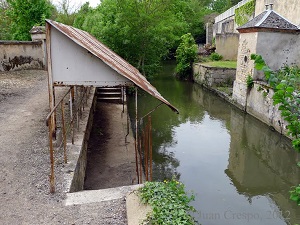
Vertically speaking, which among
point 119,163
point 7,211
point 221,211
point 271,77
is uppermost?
point 271,77

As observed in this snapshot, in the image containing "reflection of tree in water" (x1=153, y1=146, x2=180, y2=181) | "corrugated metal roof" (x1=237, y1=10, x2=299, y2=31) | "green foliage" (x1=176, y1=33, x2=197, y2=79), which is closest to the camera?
"reflection of tree in water" (x1=153, y1=146, x2=180, y2=181)

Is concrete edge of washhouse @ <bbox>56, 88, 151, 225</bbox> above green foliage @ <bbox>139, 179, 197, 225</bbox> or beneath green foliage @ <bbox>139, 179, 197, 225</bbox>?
beneath

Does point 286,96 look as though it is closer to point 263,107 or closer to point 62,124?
point 62,124

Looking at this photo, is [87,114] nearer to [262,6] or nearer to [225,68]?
[225,68]

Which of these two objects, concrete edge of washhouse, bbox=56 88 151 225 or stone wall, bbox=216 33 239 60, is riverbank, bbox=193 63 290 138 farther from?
stone wall, bbox=216 33 239 60

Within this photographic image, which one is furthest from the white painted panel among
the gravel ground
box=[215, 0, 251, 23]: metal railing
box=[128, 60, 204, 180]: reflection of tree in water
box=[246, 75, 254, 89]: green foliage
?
box=[215, 0, 251, 23]: metal railing

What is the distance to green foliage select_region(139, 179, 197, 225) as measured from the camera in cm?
383

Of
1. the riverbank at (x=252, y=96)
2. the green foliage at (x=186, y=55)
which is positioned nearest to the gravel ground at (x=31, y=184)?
the riverbank at (x=252, y=96)

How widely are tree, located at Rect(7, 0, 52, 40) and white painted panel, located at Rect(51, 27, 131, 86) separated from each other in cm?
1268

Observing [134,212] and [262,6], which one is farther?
[262,6]

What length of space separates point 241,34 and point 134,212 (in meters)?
12.5

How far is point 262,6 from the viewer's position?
870 inches

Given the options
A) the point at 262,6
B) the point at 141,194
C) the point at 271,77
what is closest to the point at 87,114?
the point at 141,194

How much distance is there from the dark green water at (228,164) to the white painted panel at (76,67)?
3450mm
